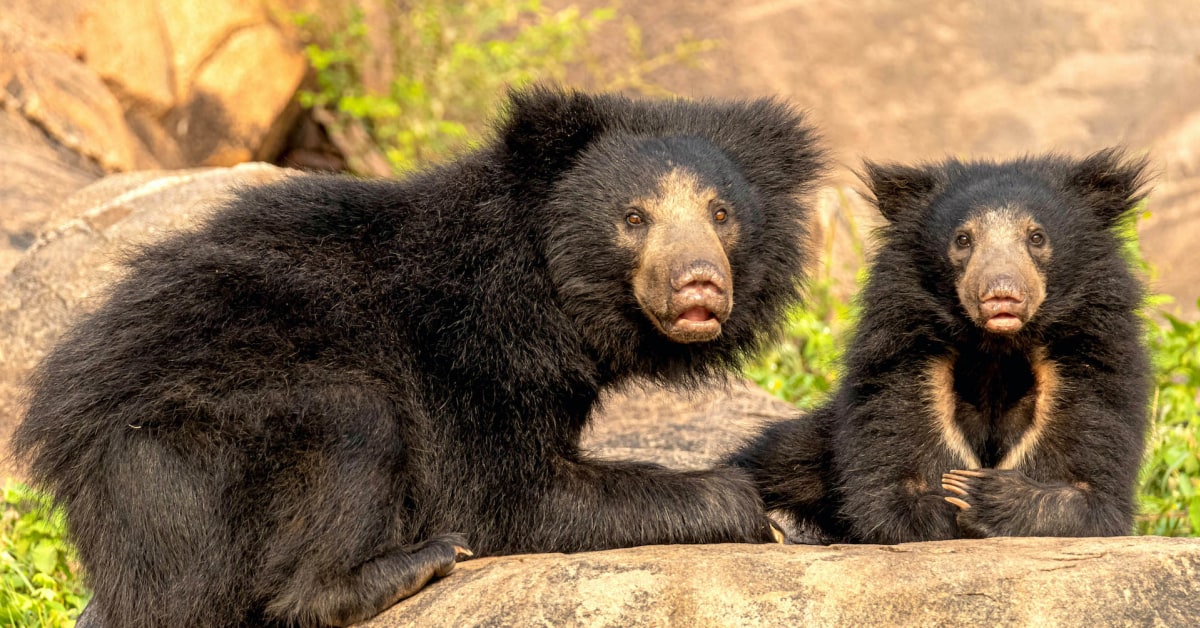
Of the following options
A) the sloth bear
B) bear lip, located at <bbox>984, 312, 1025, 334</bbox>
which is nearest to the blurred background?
the sloth bear

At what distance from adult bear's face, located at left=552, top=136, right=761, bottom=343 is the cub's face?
72cm

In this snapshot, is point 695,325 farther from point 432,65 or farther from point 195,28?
point 432,65

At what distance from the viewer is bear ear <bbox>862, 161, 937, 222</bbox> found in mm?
4605

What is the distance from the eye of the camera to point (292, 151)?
40.3 ft

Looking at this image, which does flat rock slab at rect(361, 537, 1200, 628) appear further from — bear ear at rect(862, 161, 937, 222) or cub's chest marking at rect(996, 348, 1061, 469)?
bear ear at rect(862, 161, 937, 222)

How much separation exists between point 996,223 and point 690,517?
1.39 metres

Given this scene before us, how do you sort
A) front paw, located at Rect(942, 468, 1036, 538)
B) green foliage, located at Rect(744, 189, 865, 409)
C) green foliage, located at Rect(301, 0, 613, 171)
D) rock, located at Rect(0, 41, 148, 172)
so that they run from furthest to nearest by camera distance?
green foliage, located at Rect(301, 0, 613, 171)
rock, located at Rect(0, 41, 148, 172)
green foliage, located at Rect(744, 189, 865, 409)
front paw, located at Rect(942, 468, 1036, 538)

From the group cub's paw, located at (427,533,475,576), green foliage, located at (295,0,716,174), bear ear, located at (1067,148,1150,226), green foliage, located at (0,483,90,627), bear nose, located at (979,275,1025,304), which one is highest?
bear ear, located at (1067,148,1150,226)

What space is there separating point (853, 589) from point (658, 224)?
1406mm

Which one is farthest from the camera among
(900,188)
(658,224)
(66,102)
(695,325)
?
(66,102)

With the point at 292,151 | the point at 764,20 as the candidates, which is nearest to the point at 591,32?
the point at 764,20

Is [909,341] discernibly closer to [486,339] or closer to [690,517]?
[690,517]

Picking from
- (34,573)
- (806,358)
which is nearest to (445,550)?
(34,573)

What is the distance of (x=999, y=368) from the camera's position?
4.32 meters
